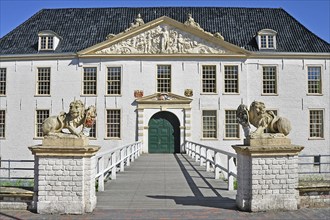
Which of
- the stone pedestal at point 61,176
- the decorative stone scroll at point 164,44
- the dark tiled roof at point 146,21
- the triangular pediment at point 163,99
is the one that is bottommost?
the stone pedestal at point 61,176

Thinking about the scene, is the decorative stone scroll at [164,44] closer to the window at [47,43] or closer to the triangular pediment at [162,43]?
the triangular pediment at [162,43]

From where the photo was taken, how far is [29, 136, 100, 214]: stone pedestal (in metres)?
7.91

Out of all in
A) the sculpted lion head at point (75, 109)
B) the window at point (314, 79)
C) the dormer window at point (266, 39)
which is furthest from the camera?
the dormer window at point (266, 39)

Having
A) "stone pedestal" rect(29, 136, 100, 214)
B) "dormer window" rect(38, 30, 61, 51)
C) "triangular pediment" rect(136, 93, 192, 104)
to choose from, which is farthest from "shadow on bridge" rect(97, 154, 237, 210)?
"dormer window" rect(38, 30, 61, 51)

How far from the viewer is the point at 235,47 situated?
27453 mm

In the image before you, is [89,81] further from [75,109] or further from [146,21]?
[75,109]

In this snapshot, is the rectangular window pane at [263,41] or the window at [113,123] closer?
the window at [113,123]

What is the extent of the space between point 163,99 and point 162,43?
391 cm

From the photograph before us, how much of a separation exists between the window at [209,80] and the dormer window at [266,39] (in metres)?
3.83

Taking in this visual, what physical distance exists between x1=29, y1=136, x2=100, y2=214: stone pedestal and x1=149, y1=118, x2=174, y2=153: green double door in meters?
19.7

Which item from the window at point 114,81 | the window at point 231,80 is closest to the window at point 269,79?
the window at point 231,80

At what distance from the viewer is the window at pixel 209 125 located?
90.7ft

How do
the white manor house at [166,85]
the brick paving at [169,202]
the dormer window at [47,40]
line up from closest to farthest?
the brick paving at [169,202] → the white manor house at [166,85] → the dormer window at [47,40]

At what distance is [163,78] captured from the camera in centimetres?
2800
